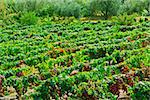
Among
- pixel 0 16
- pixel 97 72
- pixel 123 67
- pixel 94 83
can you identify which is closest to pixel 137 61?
pixel 123 67

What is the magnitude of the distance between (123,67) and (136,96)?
9.08 feet

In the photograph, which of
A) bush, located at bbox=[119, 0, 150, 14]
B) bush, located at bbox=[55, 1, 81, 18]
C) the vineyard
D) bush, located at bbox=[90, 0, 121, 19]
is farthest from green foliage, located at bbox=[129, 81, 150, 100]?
bush, located at bbox=[119, 0, 150, 14]

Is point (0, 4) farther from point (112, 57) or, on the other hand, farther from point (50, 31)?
point (112, 57)

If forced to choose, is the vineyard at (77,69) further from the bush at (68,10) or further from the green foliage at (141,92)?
the bush at (68,10)

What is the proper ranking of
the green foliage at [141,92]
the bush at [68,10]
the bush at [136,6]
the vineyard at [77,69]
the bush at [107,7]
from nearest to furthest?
the green foliage at [141,92], the vineyard at [77,69], the bush at [68,10], the bush at [107,7], the bush at [136,6]

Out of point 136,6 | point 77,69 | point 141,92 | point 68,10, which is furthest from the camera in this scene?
point 136,6

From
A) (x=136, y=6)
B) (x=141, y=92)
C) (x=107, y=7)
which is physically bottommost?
(x=136, y=6)

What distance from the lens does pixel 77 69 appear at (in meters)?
15.2

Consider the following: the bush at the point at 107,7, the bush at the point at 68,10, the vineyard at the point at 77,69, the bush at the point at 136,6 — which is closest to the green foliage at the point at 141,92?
the vineyard at the point at 77,69

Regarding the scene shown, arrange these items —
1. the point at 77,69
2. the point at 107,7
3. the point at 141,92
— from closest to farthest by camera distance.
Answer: the point at 141,92 → the point at 77,69 → the point at 107,7

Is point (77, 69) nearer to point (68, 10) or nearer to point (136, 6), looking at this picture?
point (68, 10)

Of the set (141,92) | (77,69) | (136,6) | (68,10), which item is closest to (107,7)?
(136,6)

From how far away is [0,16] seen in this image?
38094mm

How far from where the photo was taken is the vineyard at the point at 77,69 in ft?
41.8
